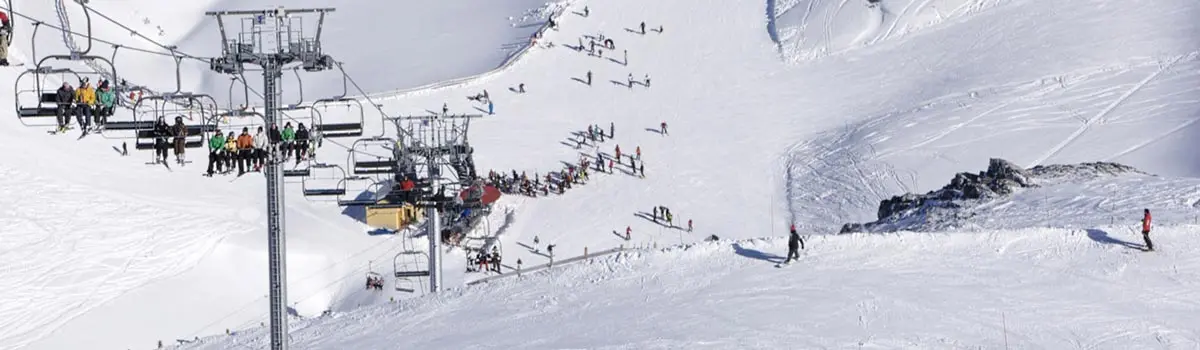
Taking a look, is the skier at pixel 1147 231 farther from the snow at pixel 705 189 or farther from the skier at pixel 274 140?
the skier at pixel 274 140

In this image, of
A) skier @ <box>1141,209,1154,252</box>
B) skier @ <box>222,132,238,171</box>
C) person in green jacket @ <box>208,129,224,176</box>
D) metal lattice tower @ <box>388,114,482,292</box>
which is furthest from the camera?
metal lattice tower @ <box>388,114,482,292</box>

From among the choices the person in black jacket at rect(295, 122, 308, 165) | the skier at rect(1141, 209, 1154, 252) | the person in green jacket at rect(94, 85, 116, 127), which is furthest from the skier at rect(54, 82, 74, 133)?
the skier at rect(1141, 209, 1154, 252)

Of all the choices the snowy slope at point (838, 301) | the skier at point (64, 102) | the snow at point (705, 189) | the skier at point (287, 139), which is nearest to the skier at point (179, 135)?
the skier at point (287, 139)

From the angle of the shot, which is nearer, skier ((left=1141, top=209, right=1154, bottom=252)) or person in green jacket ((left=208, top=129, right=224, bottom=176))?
person in green jacket ((left=208, top=129, right=224, bottom=176))

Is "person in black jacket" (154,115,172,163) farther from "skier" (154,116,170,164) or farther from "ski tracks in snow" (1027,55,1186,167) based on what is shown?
"ski tracks in snow" (1027,55,1186,167)

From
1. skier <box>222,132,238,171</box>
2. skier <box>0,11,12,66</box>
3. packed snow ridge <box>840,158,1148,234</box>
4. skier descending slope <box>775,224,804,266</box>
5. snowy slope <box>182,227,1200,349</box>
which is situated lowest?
snowy slope <box>182,227,1200,349</box>

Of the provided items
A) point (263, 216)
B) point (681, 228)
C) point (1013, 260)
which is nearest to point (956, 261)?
point (1013, 260)
